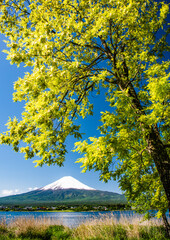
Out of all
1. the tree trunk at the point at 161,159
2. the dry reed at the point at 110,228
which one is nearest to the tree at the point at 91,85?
the tree trunk at the point at 161,159

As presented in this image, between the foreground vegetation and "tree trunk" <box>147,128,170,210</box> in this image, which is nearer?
"tree trunk" <box>147,128,170,210</box>

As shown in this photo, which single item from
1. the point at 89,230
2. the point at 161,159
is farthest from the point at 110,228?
the point at 161,159

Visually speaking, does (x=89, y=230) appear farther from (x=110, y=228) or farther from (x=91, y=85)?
(x=91, y=85)

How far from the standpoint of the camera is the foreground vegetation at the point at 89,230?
35.9ft

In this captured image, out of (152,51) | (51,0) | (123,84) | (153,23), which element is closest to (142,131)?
(123,84)

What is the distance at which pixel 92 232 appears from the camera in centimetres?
1111

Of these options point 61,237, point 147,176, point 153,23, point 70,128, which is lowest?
point 61,237

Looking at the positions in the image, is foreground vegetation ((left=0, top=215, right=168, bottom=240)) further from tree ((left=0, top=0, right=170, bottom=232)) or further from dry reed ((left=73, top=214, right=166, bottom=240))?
tree ((left=0, top=0, right=170, bottom=232))

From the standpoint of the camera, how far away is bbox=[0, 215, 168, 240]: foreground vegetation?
35.9ft

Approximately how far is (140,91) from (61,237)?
11.0 m

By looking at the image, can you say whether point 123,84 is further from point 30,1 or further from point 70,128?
point 30,1

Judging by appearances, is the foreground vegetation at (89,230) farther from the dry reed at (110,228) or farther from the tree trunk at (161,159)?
the tree trunk at (161,159)

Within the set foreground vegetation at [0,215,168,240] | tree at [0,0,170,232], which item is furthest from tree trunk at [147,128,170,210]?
foreground vegetation at [0,215,168,240]

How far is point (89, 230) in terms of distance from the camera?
449 inches
